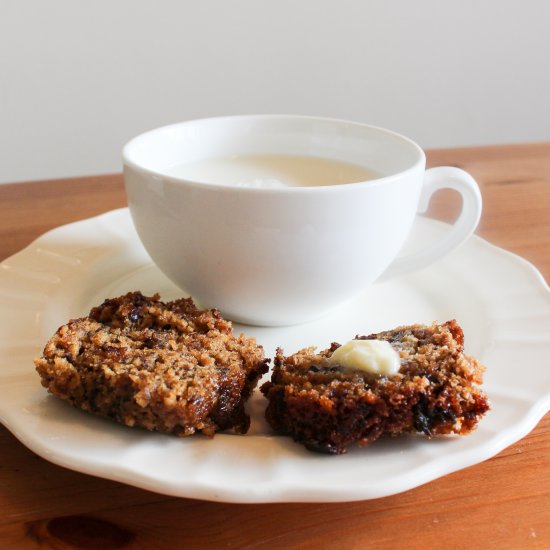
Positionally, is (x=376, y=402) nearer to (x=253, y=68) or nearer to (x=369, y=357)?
(x=369, y=357)

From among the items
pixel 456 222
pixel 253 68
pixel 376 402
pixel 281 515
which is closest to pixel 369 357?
pixel 376 402

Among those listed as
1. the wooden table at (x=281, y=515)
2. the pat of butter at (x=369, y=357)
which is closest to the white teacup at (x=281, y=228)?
the pat of butter at (x=369, y=357)

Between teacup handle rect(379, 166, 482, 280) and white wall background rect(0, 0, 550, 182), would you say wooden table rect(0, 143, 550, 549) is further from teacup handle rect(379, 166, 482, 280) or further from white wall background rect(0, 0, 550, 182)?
white wall background rect(0, 0, 550, 182)

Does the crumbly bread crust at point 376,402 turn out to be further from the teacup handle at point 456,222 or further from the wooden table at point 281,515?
the teacup handle at point 456,222

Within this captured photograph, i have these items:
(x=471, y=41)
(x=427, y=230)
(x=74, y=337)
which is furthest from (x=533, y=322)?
(x=471, y=41)

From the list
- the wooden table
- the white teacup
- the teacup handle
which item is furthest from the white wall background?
the wooden table
